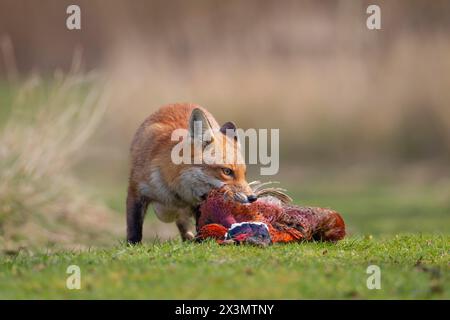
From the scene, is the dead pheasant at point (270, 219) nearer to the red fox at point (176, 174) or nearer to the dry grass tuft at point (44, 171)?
the red fox at point (176, 174)

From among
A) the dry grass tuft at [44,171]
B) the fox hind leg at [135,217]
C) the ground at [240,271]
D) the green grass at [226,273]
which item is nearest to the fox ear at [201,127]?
the fox hind leg at [135,217]

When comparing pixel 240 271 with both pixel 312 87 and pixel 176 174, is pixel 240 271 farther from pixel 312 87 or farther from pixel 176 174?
pixel 312 87

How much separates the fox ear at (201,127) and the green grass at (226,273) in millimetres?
1303

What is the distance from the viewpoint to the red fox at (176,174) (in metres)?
9.09

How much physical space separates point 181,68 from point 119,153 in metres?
2.98

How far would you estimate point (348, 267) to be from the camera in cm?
738

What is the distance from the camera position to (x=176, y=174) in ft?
30.6

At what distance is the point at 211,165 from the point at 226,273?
89.8 inches

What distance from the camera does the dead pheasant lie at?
28.8 feet

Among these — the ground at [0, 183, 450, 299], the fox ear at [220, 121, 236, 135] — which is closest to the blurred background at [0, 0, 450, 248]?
the fox ear at [220, 121, 236, 135]
